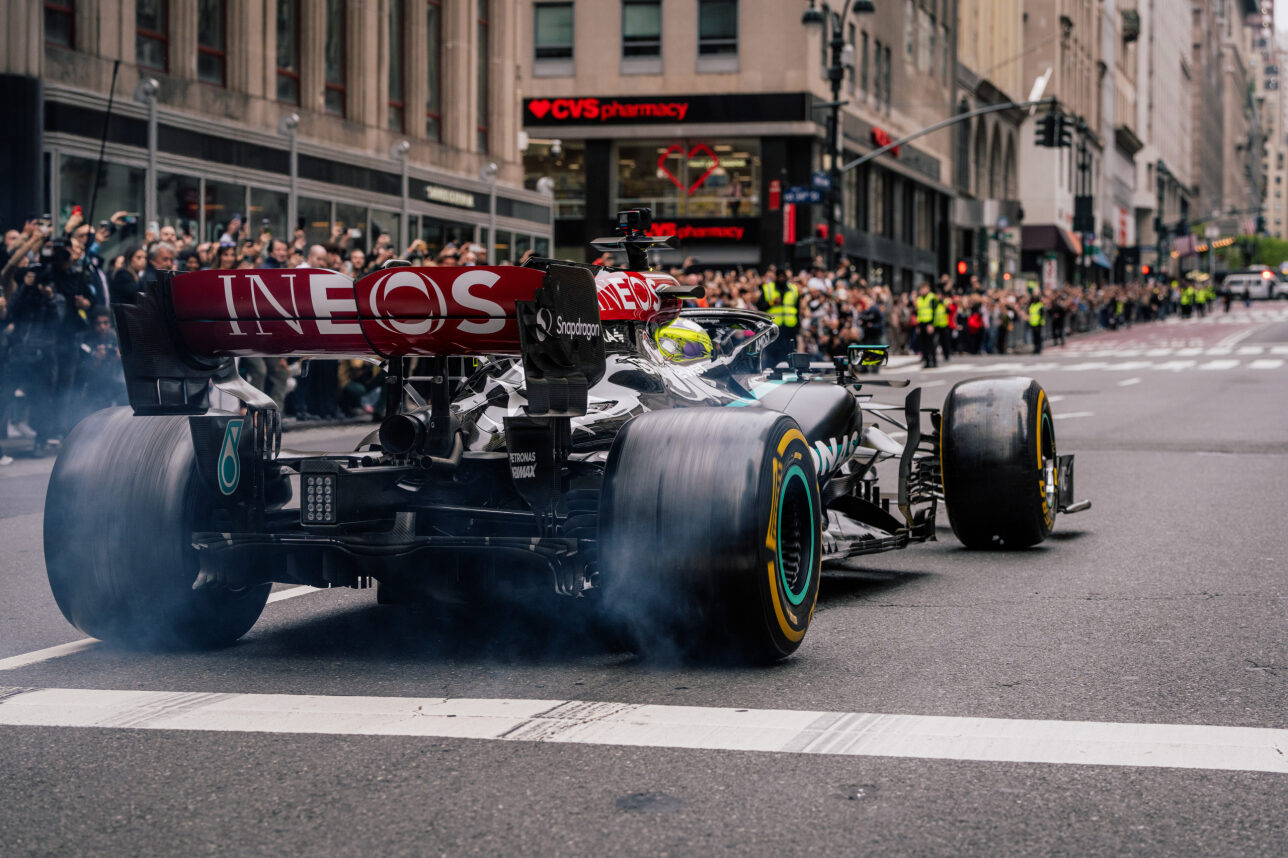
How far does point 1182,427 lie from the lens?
19.2 m

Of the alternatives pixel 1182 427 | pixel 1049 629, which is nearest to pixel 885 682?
pixel 1049 629

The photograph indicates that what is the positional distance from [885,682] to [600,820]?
1.83 meters

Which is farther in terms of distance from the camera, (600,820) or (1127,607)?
(1127,607)

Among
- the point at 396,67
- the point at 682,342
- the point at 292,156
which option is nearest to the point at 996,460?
the point at 682,342

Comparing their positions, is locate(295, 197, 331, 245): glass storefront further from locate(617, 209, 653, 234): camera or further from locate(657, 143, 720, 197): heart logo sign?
locate(657, 143, 720, 197): heart logo sign

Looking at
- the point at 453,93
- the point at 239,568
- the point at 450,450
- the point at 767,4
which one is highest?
the point at 767,4

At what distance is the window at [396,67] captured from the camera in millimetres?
32812

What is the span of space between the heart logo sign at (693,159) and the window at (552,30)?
4.17 metres

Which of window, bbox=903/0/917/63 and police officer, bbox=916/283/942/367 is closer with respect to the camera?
police officer, bbox=916/283/942/367

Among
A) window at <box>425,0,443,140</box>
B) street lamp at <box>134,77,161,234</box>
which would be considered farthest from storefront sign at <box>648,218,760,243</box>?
street lamp at <box>134,77,161,234</box>

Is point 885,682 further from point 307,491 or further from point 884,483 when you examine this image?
point 884,483

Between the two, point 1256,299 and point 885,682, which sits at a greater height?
point 1256,299

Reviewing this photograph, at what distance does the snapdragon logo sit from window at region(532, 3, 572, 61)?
47.5 m

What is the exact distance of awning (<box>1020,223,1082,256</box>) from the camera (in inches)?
3625
